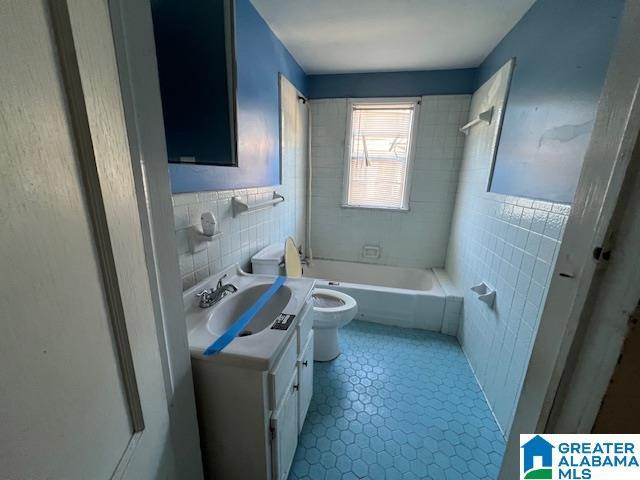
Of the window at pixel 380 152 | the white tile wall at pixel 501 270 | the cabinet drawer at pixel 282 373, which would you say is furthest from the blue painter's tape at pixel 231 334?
the window at pixel 380 152

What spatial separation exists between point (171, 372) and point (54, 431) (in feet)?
1.13

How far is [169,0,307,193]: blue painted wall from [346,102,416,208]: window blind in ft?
3.40

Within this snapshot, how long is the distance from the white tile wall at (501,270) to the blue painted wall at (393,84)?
0.26m

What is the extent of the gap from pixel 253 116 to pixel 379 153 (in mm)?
1651

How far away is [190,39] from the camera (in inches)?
31.7

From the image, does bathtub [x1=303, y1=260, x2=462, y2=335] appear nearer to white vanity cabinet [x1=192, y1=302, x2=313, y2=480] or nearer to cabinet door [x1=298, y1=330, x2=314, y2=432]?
cabinet door [x1=298, y1=330, x2=314, y2=432]

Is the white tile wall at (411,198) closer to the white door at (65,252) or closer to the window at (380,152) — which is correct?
the window at (380,152)

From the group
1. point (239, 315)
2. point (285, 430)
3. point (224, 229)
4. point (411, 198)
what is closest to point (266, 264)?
point (224, 229)

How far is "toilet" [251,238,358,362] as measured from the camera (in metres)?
1.73

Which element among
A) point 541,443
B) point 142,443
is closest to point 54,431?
point 142,443

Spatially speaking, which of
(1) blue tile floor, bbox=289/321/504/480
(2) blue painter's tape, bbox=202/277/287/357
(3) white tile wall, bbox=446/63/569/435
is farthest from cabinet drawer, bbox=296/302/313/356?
(3) white tile wall, bbox=446/63/569/435

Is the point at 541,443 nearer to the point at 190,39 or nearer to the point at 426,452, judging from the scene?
the point at 426,452

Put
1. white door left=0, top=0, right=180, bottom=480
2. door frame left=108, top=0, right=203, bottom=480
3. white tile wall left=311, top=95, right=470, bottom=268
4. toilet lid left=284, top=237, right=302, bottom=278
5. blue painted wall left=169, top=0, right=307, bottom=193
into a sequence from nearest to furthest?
1. white door left=0, top=0, right=180, bottom=480
2. door frame left=108, top=0, right=203, bottom=480
3. blue painted wall left=169, top=0, right=307, bottom=193
4. toilet lid left=284, top=237, right=302, bottom=278
5. white tile wall left=311, top=95, right=470, bottom=268

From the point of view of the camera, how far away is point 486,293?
5.65ft
